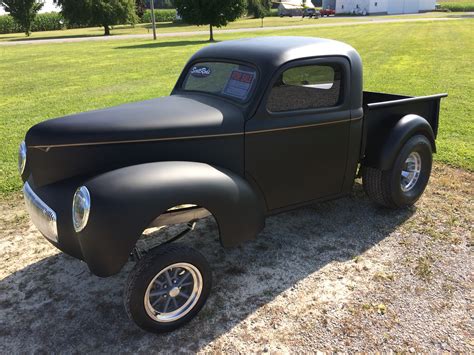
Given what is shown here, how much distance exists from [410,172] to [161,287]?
3.06 meters

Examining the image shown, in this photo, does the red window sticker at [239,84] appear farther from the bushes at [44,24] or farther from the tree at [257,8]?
the bushes at [44,24]

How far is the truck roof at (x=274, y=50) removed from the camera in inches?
131

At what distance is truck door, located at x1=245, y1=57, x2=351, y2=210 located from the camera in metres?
3.31

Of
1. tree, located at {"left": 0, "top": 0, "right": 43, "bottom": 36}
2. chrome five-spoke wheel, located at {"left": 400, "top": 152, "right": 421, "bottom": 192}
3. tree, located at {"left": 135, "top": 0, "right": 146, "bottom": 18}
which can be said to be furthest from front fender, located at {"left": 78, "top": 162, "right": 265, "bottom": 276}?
tree, located at {"left": 135, "top": 0, "right": 146, "bottom": 18}

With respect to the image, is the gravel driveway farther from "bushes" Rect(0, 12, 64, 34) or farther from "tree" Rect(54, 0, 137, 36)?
"bushes" Rect(0, 12, 64, 34)

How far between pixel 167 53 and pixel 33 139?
18.6 meters

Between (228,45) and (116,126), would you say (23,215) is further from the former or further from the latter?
(228,45)

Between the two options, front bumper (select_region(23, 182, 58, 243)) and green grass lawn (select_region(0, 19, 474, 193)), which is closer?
front bumper (select_region(23, 182, 58, 243))

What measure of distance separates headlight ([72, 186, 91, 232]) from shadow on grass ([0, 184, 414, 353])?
0.84m

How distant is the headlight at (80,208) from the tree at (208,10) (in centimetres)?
2514

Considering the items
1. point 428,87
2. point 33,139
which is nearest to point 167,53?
point 428,87

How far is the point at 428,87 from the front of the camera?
34.9 feet

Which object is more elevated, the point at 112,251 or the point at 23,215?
the point at 112,251

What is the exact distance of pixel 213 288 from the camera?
3.29m
